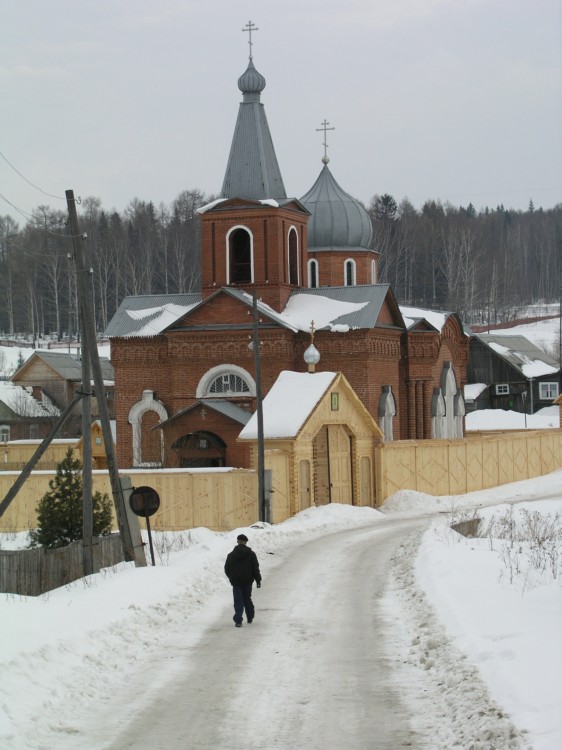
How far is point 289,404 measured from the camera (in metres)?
29.9

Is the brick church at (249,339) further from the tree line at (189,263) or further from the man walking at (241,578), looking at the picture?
the tree line at (189,263)

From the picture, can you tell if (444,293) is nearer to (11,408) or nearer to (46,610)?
(11,408)

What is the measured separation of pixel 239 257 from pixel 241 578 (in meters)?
26.7

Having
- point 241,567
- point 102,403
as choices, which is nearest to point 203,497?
point 102,403

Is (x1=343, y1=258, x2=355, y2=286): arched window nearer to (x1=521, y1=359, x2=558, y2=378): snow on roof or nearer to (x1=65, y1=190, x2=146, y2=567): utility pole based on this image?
(x1=521, y1=359, x2=558, y2=378): snow on roof

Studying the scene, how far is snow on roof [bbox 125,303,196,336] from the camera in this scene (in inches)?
1513

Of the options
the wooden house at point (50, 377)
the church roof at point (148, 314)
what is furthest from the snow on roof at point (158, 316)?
the wooden house at point (50, 377)

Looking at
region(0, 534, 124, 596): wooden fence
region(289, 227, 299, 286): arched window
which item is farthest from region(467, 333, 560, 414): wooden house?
region(0, 534, 124, 596): wooden fence

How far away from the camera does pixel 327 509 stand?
28.3 m

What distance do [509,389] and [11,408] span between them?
93.7ft

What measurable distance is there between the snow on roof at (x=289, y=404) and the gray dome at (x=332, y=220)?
49.1 feet

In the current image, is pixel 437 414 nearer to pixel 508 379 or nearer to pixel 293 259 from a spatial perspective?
pixel 293 259

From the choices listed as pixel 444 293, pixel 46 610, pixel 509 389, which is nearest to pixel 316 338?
pixel 46 610

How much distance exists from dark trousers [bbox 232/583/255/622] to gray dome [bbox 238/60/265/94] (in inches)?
1157
